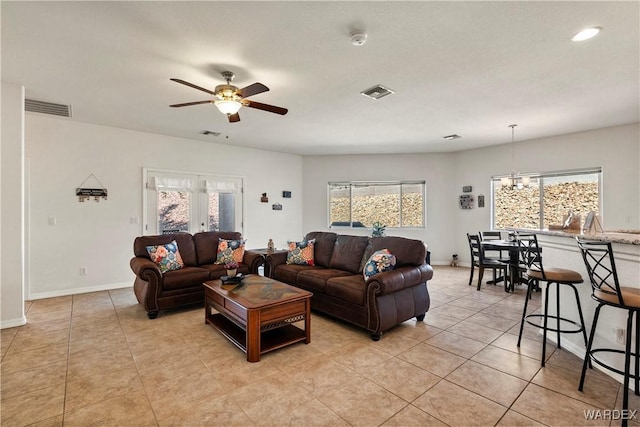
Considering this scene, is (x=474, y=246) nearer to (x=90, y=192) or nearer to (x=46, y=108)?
(x=90, y=192)

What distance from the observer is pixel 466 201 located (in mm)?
6965

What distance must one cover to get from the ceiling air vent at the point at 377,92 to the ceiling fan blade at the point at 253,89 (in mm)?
1390

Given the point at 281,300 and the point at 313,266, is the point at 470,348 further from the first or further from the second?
the point at 313,266

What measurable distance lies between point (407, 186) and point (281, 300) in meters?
5.51

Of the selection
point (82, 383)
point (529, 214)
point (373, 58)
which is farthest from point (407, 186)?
point (82, 383)

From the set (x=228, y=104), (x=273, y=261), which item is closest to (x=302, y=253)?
(x=273, y=261)

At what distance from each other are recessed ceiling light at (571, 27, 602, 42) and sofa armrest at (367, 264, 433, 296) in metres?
2.53

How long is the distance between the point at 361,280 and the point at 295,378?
142 centimetres

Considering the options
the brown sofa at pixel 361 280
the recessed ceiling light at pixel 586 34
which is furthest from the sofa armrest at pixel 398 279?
the recessed ceiling light at pixel 586 34

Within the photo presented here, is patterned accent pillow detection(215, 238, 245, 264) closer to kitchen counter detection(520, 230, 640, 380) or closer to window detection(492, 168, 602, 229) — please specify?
kitchen counter detection(520, 230, 640, 380)

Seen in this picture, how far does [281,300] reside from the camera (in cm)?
280

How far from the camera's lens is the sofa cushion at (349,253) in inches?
157

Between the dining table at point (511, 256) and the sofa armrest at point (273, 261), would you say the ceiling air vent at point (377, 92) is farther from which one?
the dining table at point (511, 256)

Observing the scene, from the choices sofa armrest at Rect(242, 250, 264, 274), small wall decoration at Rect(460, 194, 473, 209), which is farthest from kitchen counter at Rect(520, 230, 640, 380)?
small wall decoration at Rect(460, 194, 473, 209)
